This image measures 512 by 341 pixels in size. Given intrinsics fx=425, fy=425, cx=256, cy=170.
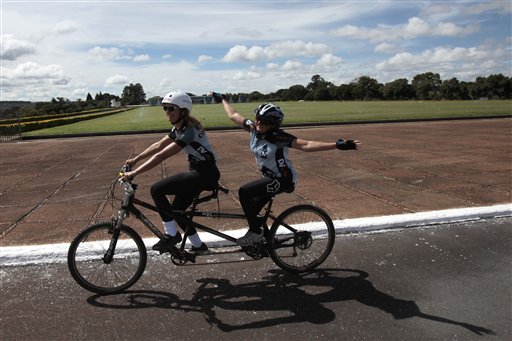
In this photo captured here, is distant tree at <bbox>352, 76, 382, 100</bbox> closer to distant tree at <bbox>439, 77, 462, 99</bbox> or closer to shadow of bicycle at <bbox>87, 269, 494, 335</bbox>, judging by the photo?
distant tree at <bbox>439, 77, 462, 99</bbox>

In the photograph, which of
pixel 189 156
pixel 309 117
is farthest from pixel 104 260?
pixel 309 117

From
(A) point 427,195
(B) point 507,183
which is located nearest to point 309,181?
(A) point 427,195

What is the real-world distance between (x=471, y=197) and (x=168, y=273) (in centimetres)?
495

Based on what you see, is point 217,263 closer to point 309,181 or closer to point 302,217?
point 302,217

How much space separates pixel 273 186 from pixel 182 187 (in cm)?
87

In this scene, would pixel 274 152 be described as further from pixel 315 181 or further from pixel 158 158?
pixel 315 181

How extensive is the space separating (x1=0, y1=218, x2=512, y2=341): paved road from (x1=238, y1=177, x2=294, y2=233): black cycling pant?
0.65 m

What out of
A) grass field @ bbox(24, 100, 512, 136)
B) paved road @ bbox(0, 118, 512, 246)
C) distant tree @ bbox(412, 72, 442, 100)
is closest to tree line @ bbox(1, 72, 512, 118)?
distant tree @ bbox(412, 72, 442, 100)

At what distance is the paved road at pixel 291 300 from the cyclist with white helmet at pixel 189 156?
24.8 inches

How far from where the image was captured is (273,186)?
4082 mm

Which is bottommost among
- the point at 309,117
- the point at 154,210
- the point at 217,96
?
the point at 154,210

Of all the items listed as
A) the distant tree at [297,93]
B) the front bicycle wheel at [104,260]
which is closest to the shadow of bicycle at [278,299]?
the front bicycle wheel at [104,260]

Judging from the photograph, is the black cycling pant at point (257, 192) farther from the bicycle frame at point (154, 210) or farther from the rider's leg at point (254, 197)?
the bicycle frame at point (154, 210)

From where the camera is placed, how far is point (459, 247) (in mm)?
4781
